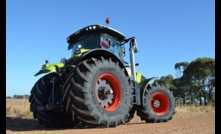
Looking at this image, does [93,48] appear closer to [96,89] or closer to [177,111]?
[96,89]

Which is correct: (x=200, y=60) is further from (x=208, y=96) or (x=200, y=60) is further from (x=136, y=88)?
(x=136, y=88)

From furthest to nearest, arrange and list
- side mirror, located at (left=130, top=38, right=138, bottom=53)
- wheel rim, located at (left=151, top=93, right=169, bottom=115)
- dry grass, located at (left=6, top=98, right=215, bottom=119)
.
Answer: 1. dry grass, located at (left=6, top=98, right=215, bottom=119)
2. wheel rim, located at (left=151, top=93, right=169, bottom=115)
3. side mirror, located at (left=130, top=38, right=138, bottom=53)

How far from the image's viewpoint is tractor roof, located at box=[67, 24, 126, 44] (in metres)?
8.14

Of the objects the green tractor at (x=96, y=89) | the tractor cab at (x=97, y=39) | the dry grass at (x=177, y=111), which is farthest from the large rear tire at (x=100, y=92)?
the dry grass at (x=177, y=111)

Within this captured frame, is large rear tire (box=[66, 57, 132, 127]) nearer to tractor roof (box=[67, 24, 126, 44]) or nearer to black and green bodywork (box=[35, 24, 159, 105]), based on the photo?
black and green bodywork (box=[35, 24, 159, 105])

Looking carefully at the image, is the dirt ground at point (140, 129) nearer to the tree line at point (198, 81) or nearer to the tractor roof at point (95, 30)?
the tractor roof at point (95, 30)

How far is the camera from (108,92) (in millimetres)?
7223

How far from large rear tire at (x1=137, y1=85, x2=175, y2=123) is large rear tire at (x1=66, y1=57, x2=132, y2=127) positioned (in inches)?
66.9

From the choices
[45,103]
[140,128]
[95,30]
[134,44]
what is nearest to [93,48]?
[95,30]

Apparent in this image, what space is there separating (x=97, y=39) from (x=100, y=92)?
5.94 ft

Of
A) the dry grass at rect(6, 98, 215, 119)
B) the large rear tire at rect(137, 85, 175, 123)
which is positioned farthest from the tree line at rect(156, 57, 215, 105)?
the large rear tire at rect(137, 85, 175, 123)

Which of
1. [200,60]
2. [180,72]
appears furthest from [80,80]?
[180,72]

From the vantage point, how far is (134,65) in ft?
29.8

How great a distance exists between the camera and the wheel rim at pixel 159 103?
32.1 ft
